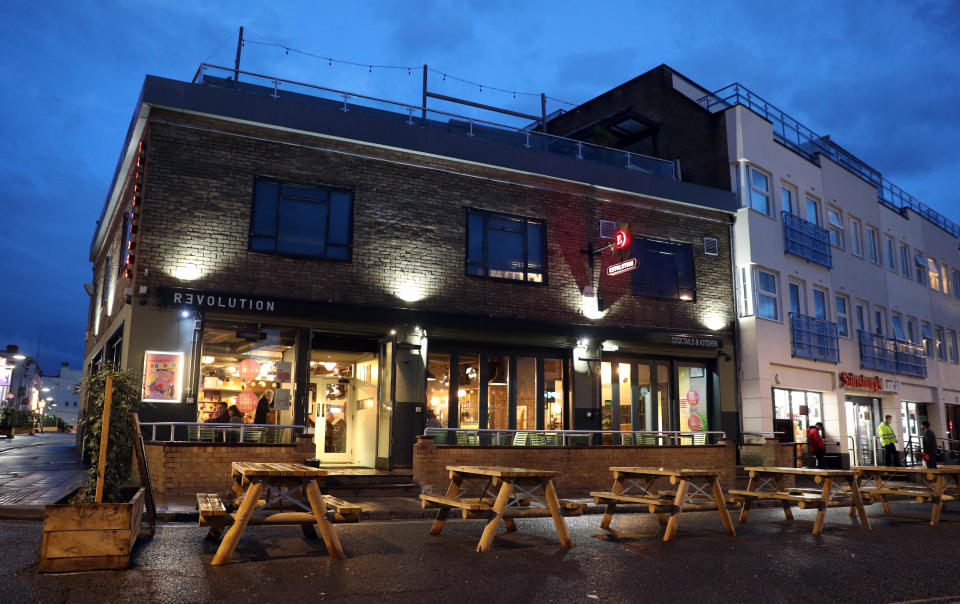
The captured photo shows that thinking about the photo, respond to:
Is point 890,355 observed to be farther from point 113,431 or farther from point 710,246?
point 113,431

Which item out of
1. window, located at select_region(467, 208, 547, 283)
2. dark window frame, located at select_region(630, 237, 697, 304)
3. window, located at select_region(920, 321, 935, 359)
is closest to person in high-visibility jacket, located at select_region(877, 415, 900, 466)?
dark window frame, located at select_region(630, 237, 697, 304)

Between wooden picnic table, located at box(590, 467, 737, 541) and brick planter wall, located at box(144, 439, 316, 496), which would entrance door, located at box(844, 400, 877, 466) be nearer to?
wooden picnic table, located at box(590, 467, 737, 541)

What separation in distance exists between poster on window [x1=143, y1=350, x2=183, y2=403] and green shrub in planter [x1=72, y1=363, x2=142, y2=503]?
626 cm

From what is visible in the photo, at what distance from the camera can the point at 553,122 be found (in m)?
30.0

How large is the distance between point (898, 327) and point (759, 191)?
10.2 meters

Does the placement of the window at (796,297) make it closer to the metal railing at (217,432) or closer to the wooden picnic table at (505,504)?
the metal railing at (217,432)

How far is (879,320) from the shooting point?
26969 mm

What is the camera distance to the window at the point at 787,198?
23.0 metres

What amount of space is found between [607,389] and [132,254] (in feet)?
37.5

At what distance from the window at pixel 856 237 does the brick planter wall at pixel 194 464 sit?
2188 cm

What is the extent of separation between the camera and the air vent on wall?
20.8 m

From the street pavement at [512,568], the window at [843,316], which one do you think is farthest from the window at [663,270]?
the street pavement at [512,568]

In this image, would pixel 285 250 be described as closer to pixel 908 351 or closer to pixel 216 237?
pixel 216 237

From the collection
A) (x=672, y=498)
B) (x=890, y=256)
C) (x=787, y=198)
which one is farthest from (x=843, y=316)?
(x=672, y=498)
